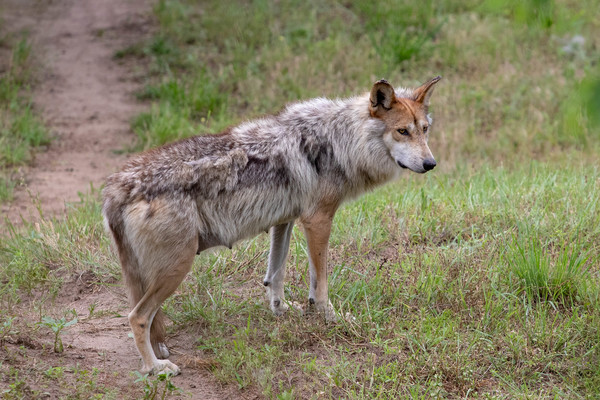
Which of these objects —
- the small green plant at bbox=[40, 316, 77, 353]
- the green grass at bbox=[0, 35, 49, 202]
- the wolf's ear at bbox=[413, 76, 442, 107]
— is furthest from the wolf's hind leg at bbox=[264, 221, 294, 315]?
→ the green grass at bbox=[0, 35, 49, 202]

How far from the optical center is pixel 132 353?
543 centimetres

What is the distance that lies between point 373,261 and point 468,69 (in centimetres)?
720

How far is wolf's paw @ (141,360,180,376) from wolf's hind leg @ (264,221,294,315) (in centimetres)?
108

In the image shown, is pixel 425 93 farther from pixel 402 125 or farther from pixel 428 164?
pixel 428 164

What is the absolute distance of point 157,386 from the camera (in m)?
4.83

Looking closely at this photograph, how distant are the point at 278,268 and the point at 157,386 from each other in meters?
1.49

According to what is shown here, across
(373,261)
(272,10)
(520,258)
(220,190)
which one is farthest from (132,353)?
(272,10)

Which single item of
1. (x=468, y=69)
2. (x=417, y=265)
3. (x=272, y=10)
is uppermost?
(x=272, y=10)

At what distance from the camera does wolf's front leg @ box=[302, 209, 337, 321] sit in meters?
5.54

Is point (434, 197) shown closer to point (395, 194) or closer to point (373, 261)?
point (395, 194)

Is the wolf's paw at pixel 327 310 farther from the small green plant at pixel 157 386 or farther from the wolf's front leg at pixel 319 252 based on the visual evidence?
the small green plant at pixel 157 386

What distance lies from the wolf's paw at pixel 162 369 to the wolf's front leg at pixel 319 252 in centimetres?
126

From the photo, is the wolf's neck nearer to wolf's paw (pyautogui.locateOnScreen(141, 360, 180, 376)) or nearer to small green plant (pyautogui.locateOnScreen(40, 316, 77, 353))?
wolf's paw (pyautogui.locateOnScreen(141, 360, 180, 376))

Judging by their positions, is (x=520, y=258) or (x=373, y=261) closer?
(x=520, y=258)
